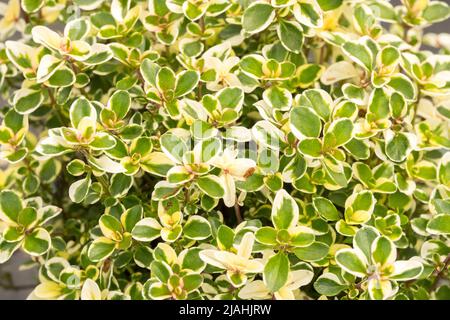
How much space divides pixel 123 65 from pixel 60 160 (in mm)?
199

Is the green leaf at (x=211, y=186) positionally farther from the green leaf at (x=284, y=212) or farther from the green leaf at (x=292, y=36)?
the green leaf at (x=292, y=36)

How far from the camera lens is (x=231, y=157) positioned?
78 centimetres

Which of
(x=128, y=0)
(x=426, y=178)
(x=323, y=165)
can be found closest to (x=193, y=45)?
(x=128, y=0)

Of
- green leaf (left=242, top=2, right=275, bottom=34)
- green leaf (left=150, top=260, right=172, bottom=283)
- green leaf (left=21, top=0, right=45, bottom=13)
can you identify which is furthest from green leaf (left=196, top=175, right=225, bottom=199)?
green leaf (left=21, top=0, right=45, bottom=13)

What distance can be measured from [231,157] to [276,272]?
0.50 feet

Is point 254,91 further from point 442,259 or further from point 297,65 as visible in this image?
point 442,259

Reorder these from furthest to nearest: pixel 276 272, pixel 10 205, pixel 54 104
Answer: pixel 54 104 → pixel 10 205 → pixel 276 272

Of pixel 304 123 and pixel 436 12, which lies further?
pixel 436 12

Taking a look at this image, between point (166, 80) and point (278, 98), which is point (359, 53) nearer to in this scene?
point (278, 98)

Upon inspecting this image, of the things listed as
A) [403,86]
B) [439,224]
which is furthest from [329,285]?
[403,86]

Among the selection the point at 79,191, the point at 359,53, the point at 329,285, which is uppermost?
the point at 359,53

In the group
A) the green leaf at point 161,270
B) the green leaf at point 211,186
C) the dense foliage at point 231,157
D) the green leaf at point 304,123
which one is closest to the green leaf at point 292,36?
the dense foliage at point 231,157

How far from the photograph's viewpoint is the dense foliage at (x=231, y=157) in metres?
0.78
